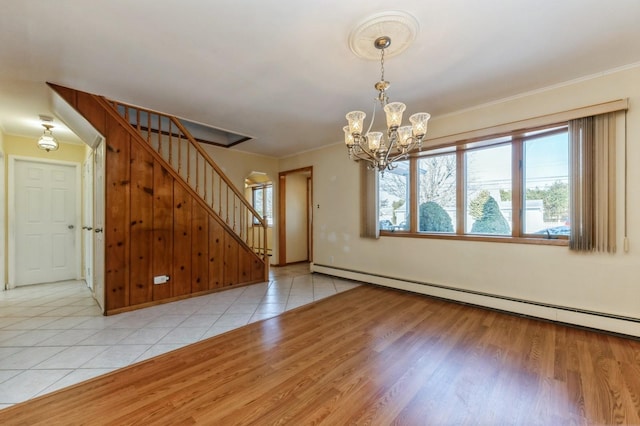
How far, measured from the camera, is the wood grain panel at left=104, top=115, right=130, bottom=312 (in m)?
2.99

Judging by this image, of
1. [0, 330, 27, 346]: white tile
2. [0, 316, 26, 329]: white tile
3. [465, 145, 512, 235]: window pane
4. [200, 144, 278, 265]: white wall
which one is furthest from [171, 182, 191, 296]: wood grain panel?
[465, 145, 512, 235]: window pane

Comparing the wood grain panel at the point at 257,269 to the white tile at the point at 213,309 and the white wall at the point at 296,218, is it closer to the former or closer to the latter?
the white tile at the point at 213,309

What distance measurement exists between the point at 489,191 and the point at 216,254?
3.84 m

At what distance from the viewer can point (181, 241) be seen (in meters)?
3.57

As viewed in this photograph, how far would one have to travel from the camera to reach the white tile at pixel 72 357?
198cm

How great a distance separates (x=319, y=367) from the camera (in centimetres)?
198

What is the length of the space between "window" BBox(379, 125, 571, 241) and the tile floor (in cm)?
172

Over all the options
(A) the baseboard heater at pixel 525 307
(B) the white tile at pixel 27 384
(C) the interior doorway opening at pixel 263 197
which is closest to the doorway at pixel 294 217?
(C) the interior doorway opening at pixel 263 197

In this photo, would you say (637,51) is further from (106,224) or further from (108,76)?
(106,224)

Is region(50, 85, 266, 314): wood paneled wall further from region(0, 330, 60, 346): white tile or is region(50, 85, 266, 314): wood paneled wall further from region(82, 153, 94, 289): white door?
region(82, 153, 94, 289): white door

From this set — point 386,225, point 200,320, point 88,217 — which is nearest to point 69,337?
point 200,320

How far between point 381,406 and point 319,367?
0.55m

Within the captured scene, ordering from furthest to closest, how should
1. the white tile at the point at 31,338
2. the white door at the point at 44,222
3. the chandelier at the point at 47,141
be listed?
the white door at the point at 44,222 < the chandelier at the point at 47,141 < the white tile at the point at 31,338

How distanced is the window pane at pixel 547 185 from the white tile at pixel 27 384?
14.7 ft
